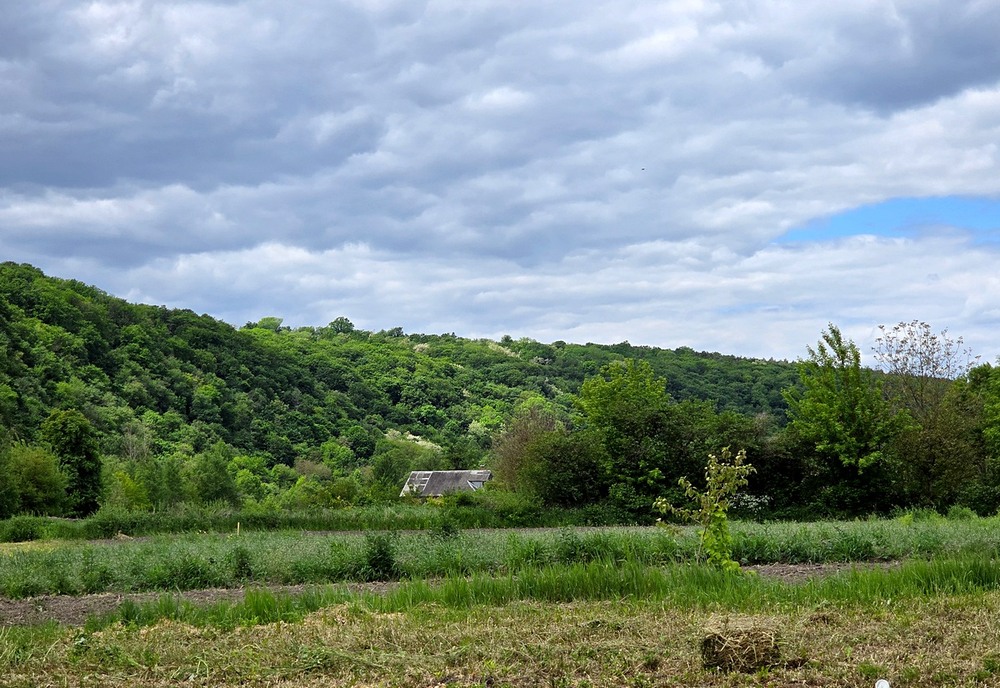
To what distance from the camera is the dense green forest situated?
31.6 metres

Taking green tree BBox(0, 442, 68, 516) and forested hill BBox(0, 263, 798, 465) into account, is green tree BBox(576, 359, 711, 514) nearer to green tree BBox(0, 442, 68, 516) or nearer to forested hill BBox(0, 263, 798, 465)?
green tree BBox(0, 442, 68, 516)

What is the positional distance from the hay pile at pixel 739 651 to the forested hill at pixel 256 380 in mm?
58157

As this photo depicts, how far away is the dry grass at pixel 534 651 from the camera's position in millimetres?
6250

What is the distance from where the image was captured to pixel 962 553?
11.0 meters

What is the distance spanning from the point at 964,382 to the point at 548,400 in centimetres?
5501

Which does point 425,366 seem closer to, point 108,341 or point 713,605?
point 108,341

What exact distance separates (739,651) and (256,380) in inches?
3317

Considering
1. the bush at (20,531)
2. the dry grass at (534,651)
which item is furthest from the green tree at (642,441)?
the dry grass at (534,651)

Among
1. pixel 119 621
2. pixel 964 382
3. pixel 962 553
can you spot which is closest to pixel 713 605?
pixel 962 553

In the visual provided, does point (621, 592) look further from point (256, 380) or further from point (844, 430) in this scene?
point (256, 380)

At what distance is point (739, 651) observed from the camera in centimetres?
637

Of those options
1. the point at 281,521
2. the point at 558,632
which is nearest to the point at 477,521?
the point at 281,521

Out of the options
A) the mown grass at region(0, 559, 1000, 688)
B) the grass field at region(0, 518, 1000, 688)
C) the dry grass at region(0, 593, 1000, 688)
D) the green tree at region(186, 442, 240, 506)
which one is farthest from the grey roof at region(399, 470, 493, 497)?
the dry grass at region(0, 593, 1000, 688)

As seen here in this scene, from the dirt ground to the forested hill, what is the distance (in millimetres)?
49350
